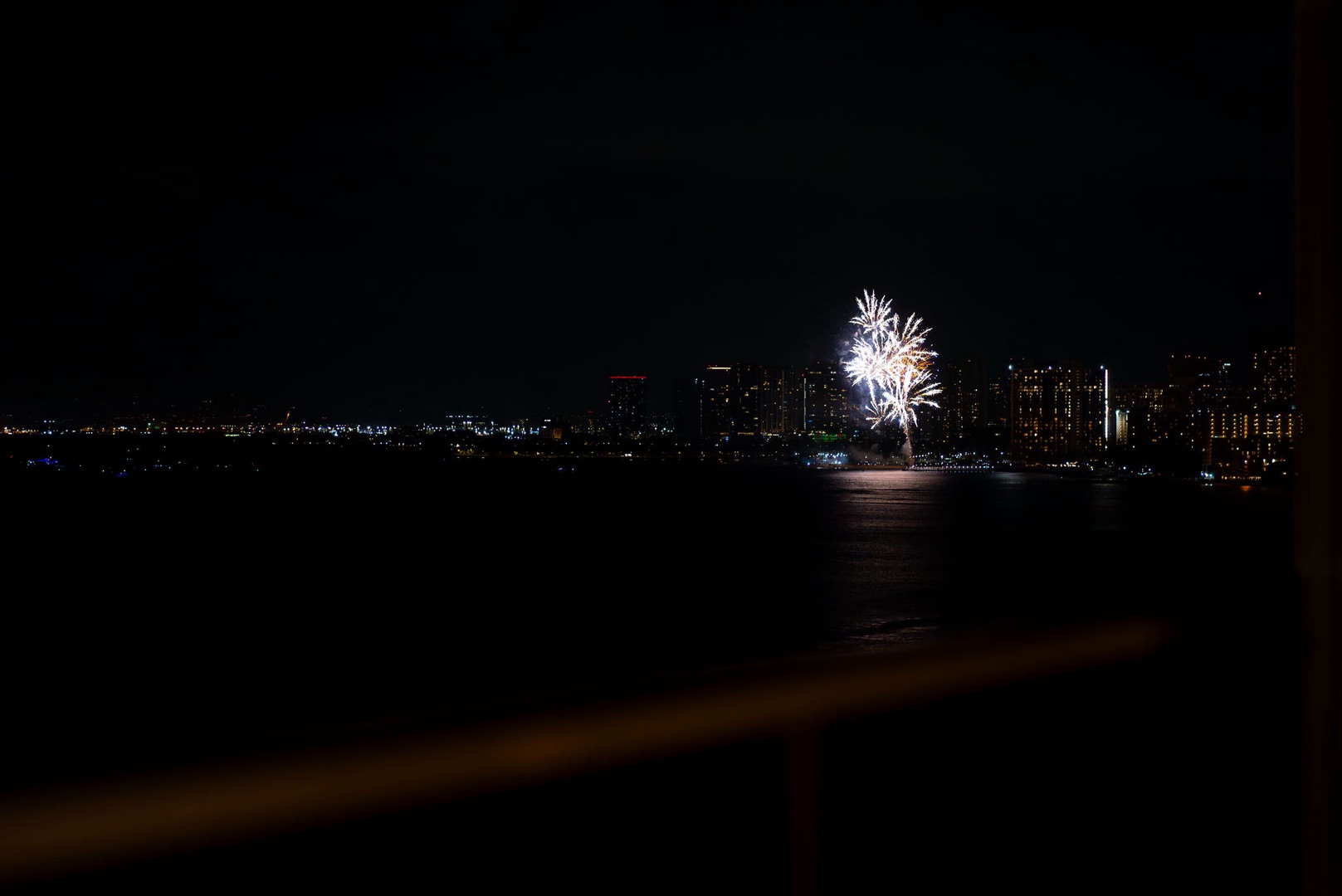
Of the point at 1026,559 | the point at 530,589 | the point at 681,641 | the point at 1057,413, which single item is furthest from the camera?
the point at 1057,413

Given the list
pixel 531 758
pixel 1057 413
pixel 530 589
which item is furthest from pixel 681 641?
pixel 1057 413

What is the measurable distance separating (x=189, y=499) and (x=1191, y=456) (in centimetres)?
8047

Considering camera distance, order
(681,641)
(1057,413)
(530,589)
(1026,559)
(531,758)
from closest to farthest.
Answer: (531,758)
(681,641)
(530,589)
(1026,559)
(1057,413)

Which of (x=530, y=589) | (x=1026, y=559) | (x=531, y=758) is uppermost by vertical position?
(x=531, y=758)

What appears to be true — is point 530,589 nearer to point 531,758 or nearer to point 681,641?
point 681,641

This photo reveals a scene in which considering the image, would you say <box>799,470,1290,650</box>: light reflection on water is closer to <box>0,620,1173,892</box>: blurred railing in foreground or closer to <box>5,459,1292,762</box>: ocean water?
<box>5,459,1292,762</box>: ocean water

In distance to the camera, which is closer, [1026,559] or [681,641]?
[681,641]

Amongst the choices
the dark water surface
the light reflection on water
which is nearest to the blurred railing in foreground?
the dark water surface

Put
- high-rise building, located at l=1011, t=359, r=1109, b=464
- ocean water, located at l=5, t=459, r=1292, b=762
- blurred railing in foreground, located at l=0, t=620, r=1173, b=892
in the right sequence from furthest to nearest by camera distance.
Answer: high-rise building, located at l=1011, t=359, r=1109, b=464 → ocean water, located at l=5, t=459, r=1292, b=762 → blurred railing in foreground, located at l=0, t=620, r=1173, b=892

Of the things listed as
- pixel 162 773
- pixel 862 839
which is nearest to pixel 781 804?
pixel 162 773

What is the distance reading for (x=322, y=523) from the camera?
119 ft

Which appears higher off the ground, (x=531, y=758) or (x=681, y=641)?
(x=531, y=758)

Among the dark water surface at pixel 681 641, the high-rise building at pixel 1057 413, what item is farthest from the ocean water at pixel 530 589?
the high-rise building at pixel 1057 413

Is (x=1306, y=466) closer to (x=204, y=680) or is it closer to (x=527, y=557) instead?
(x=204, y=680)
